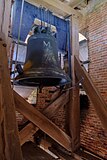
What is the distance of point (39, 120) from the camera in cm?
176

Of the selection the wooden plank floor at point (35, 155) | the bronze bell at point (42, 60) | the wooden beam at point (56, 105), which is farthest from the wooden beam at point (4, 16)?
the wooden plank floor at point (35, 155)

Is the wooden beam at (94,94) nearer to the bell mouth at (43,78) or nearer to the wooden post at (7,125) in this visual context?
the bell mouth at (43,78)

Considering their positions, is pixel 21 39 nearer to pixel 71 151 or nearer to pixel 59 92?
pixel 59 92

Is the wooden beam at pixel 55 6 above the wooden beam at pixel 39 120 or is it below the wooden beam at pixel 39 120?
above

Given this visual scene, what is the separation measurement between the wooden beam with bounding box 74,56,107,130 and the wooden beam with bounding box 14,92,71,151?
0.47m

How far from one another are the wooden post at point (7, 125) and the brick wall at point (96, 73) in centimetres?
253

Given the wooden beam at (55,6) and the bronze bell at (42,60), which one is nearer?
the bronze bell at (42,60)

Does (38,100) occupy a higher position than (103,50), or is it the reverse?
(103,50)

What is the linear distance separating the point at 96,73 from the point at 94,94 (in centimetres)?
179

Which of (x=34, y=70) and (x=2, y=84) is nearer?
(x=2, y=84)

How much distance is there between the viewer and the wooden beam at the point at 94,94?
1823mm

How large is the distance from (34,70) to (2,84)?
0.47 m

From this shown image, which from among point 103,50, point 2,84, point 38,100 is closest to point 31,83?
point 2,84

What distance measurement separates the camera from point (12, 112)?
1.13 metres
